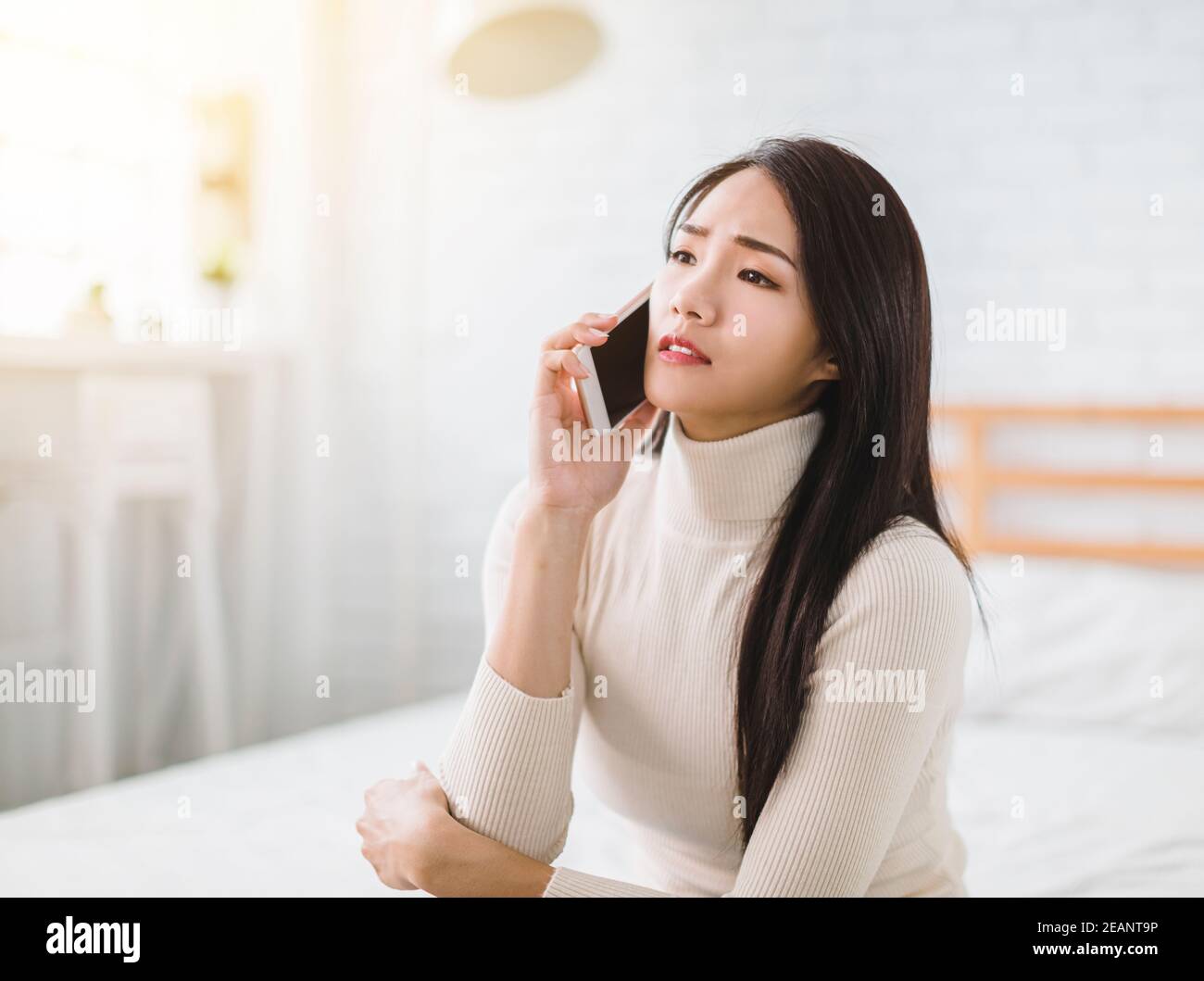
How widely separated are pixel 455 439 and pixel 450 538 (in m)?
0.19

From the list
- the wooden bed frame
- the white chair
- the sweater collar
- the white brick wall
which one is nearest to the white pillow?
the wooden bed frame

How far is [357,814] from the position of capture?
3.82ft

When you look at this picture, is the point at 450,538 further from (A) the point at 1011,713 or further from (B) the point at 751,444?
(B) the point at 751,444

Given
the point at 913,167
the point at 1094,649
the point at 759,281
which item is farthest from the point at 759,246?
the point at 913,167

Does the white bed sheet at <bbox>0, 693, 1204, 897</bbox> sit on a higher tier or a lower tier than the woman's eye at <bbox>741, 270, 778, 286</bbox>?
lower

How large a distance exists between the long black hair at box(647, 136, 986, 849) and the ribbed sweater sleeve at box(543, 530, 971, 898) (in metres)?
0.02

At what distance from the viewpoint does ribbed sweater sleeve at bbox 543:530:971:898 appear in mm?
636

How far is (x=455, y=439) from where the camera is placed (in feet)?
6.75

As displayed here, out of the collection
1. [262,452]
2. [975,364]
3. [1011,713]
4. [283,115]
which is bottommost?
[1011,713]

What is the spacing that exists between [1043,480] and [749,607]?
1.22m

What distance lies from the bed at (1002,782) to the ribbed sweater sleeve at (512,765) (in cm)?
18

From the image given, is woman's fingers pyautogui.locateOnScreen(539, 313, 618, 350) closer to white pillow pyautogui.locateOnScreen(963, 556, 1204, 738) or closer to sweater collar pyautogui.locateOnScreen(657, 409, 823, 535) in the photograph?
sweater collar pyautogui.locateOnScreen(657, 409, 823, 535)
